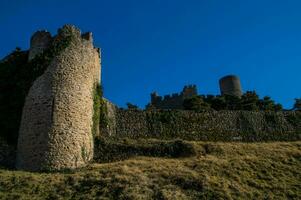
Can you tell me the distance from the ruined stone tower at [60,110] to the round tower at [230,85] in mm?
28897

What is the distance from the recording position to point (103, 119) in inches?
951

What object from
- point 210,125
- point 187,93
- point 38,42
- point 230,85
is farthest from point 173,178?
point 230,85

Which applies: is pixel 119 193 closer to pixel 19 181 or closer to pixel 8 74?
pixel 19 181

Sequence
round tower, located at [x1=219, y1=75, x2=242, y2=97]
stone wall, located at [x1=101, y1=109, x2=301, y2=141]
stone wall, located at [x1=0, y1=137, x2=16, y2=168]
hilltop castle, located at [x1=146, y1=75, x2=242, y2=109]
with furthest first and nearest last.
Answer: round tower, located at [x1=219, y1=75, x2=242, y2=97], hilltop castle, located at [x1=146, y1=75, x2=242, y2=109], stone wall, located at [x1=101, y1=109, x2=301, y2=141], stone wall, located at [x1=0, y1=137, x2=16, y2=168]

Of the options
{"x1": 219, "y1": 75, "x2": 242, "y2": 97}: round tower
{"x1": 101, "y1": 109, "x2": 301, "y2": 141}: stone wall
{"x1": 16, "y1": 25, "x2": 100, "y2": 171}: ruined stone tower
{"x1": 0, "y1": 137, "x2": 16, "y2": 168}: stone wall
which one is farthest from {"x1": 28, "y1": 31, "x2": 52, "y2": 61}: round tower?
{"x1": 219, "y1": 75, "x2": 242, "y2": 97}: round tower

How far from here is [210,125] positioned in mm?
27438

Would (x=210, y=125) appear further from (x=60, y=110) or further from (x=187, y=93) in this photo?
(x=187, y=93)

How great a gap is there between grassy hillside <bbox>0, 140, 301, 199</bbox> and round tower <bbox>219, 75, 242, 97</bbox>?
26137 millimetres

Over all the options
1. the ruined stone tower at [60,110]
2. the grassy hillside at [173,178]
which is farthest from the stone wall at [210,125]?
the ruined stone tower at [60,110]

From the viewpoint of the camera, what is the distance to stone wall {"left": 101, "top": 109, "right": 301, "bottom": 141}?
25.6 m

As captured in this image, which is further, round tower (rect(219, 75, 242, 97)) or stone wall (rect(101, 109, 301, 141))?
round tower (rect(219, 75, 242, 97))

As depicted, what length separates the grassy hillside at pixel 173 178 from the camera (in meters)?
16.8

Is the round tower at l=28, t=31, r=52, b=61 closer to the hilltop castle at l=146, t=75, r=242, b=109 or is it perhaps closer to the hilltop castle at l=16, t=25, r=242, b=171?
the hilltop castle at l=16, t=25, r=242, b=171

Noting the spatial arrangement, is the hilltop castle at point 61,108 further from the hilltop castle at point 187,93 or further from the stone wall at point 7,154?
the hilltop castle at point 187,93
